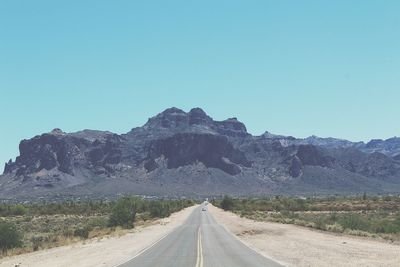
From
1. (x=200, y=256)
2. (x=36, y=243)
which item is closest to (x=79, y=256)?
(x=200, y=256)

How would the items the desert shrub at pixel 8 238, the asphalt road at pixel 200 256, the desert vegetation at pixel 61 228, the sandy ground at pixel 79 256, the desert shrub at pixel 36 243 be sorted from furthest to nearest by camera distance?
the desert vegetation at pixel 61 228 → the desert shrub at pixel 8 238 → the desert shrub at pixel 36 243 → the sandy ground at pixel 79 256 → the asphalt road at pixel 200 256

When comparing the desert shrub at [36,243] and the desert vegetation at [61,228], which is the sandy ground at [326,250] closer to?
the desert shrub at [36,243]

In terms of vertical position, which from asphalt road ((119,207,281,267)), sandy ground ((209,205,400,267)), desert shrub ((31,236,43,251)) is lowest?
desert shrub ((31,236,43,251))

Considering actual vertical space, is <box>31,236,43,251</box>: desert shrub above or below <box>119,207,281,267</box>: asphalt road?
below

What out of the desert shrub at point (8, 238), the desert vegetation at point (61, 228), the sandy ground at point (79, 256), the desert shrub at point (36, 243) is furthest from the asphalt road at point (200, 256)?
the desert shrub at point (8, 238)

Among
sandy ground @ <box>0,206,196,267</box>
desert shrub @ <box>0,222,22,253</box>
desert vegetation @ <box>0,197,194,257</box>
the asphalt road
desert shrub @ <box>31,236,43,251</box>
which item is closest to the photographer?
the asphalt road

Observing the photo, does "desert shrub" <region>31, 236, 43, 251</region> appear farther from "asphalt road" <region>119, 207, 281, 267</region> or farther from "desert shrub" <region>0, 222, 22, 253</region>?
"asphalt road" <region>119, 207, 281, 267</region>

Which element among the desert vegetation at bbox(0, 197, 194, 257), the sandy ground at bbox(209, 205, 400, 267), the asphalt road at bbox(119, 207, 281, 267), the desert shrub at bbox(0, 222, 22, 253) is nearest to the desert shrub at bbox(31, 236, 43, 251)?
the desert vegetation at bbox(0, 197, 194, 257)

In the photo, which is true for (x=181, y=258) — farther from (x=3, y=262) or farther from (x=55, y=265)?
(x=3, y=262)

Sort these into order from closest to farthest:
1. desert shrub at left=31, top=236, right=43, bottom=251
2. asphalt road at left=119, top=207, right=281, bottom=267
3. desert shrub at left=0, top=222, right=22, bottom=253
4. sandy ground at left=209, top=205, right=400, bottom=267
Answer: asphalt road at left=119, top=207, right=281, bottom=267, sandy ground at left=209, top=205, right=400, bottom=267, desert shrub at left=31, top=236, right=43, bottom=251, desert shrub at left=0, top=222, right=22, bottom=253

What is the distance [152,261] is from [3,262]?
8481 mm

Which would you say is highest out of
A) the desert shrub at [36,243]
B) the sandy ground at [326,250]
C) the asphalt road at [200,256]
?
the sandy ground at [326,250]

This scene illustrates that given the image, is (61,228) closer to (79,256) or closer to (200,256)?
(79,256)

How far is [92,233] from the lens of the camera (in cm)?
5388
